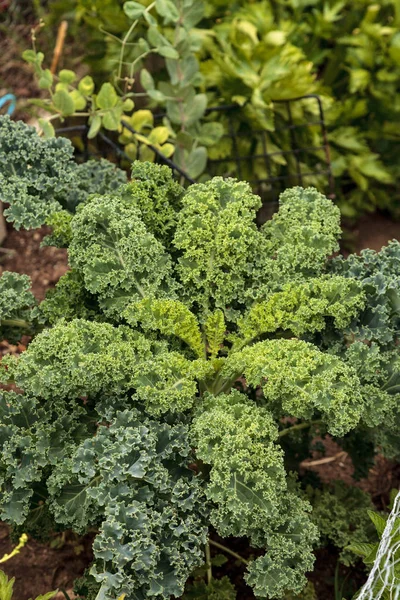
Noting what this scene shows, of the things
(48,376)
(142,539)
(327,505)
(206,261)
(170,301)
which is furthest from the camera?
(327,505)

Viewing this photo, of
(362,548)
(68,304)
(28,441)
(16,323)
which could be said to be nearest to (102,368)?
(28,441)

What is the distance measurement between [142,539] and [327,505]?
0.94 metres

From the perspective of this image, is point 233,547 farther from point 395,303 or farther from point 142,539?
point 395,303

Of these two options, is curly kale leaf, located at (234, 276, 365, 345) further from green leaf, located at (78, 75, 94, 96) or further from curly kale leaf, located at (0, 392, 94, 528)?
green leaf, located at (78, 75, 94, 96)

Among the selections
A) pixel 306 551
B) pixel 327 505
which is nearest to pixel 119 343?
pixel 306 551

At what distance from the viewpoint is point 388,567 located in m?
1.85

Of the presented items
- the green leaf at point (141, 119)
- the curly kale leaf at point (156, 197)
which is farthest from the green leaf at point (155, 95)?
the curly kale leaf at point (156, 197)

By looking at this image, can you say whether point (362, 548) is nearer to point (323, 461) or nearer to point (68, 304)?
point (323, 461)

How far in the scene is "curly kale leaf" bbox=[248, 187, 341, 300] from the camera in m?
2.38

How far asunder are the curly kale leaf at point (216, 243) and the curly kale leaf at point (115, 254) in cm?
9

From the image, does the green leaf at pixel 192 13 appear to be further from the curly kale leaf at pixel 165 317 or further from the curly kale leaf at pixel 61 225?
the curly kale leaf at pixel 165 317

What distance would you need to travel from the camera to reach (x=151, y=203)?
246 cm

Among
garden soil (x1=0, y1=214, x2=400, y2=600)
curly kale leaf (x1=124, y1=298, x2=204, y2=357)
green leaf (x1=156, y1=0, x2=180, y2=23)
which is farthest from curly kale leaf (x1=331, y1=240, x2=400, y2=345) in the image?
green leaf (x1=156, y1=0, x2=180, y2=23)

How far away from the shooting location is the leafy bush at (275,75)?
3488mm
